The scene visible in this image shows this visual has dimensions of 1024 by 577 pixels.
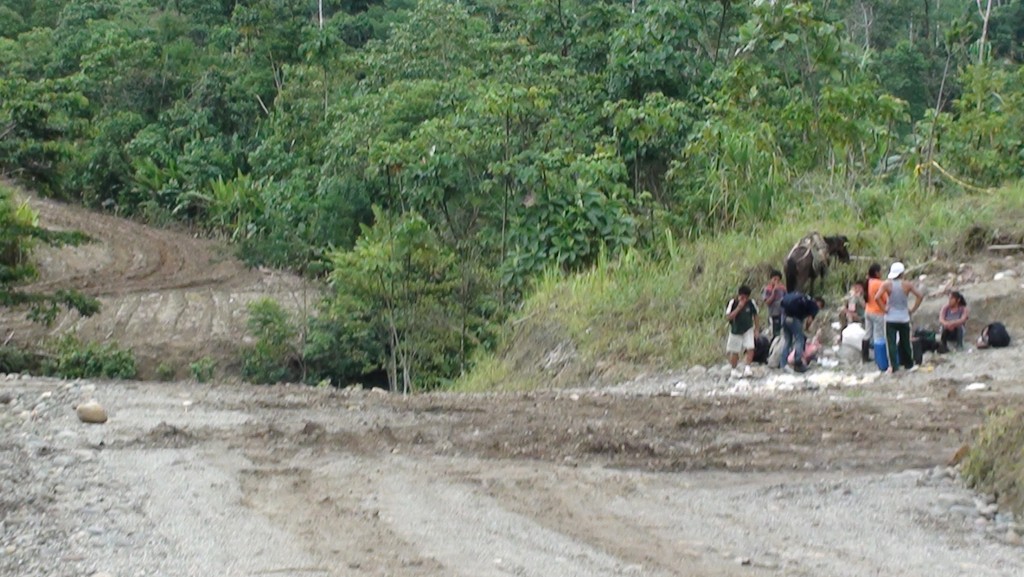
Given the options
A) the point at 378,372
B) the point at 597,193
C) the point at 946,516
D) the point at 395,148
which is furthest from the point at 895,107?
the point at 946,516

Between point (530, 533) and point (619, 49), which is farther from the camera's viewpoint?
point (619, 49)

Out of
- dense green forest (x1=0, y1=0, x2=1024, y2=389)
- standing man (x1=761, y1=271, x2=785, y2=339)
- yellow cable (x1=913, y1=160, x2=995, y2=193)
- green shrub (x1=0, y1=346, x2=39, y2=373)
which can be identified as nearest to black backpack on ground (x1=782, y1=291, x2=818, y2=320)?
standing man (x1=761, y1=271, x2=785, y2=339)

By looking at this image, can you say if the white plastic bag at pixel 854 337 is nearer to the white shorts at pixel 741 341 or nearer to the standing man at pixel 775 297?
the standing man at pixel 775 297


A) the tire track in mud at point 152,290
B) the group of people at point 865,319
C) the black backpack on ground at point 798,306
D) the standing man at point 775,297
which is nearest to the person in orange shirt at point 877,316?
the group of people at point 865,319

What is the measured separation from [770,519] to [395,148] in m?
18.6

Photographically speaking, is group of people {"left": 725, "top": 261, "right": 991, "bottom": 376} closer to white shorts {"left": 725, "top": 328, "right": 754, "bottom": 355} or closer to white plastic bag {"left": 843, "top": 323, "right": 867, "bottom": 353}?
white shorts {"left": 725, "top": 328, "right": 754, "bottom": 355}

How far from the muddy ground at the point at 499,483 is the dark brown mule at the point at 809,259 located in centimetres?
361

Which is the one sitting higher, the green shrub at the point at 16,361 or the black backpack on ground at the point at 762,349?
the black backpack on ground at the point at 762,349

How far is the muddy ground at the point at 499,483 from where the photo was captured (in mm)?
6742

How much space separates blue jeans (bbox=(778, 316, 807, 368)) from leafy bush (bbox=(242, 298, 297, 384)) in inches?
577

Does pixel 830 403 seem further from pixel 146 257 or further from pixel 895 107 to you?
pixel 146 257

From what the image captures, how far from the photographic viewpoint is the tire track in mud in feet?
103

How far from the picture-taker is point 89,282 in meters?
38.8

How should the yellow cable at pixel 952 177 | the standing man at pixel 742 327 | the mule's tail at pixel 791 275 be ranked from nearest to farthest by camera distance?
the standing man at pixel 742 327
the mule's tail at pixel 791 275
the yellow cable at pixel 952 177
